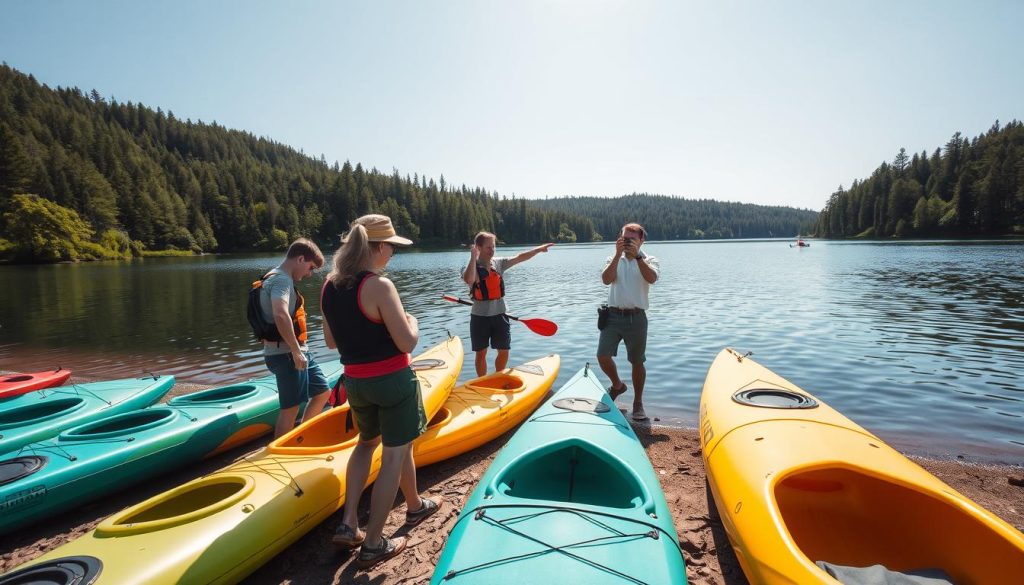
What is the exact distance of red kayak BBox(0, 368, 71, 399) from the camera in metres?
6.65

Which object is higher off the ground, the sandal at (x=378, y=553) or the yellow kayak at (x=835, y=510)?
the yellow kayak at (x=835, y=510)

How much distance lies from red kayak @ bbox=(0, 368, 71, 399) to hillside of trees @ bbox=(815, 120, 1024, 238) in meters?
95.4

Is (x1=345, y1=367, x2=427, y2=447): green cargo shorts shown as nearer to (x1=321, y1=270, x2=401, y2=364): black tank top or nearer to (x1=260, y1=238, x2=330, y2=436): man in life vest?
(x1=321, y1=270, x2=401, y2=364): black tank top

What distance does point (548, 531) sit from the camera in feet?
8.60

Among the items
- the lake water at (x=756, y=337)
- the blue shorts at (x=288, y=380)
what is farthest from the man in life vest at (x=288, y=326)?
the lake water at (x=756, y=337)

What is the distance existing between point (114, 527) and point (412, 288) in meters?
23.4

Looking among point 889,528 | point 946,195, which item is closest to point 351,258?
point 889,528

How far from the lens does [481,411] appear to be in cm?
540

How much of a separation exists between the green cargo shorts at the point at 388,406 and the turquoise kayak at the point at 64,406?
434 centimetres

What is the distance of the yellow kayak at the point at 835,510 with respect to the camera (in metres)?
2.46

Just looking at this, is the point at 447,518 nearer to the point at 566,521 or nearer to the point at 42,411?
the point at 566,521

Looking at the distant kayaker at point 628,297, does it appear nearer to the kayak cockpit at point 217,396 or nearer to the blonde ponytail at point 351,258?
the blonde ponytail at point 351,258

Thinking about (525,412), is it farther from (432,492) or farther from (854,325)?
(854,325)

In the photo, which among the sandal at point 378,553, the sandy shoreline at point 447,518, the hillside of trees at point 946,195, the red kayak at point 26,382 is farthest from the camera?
the hillside of trees at point 946,195
